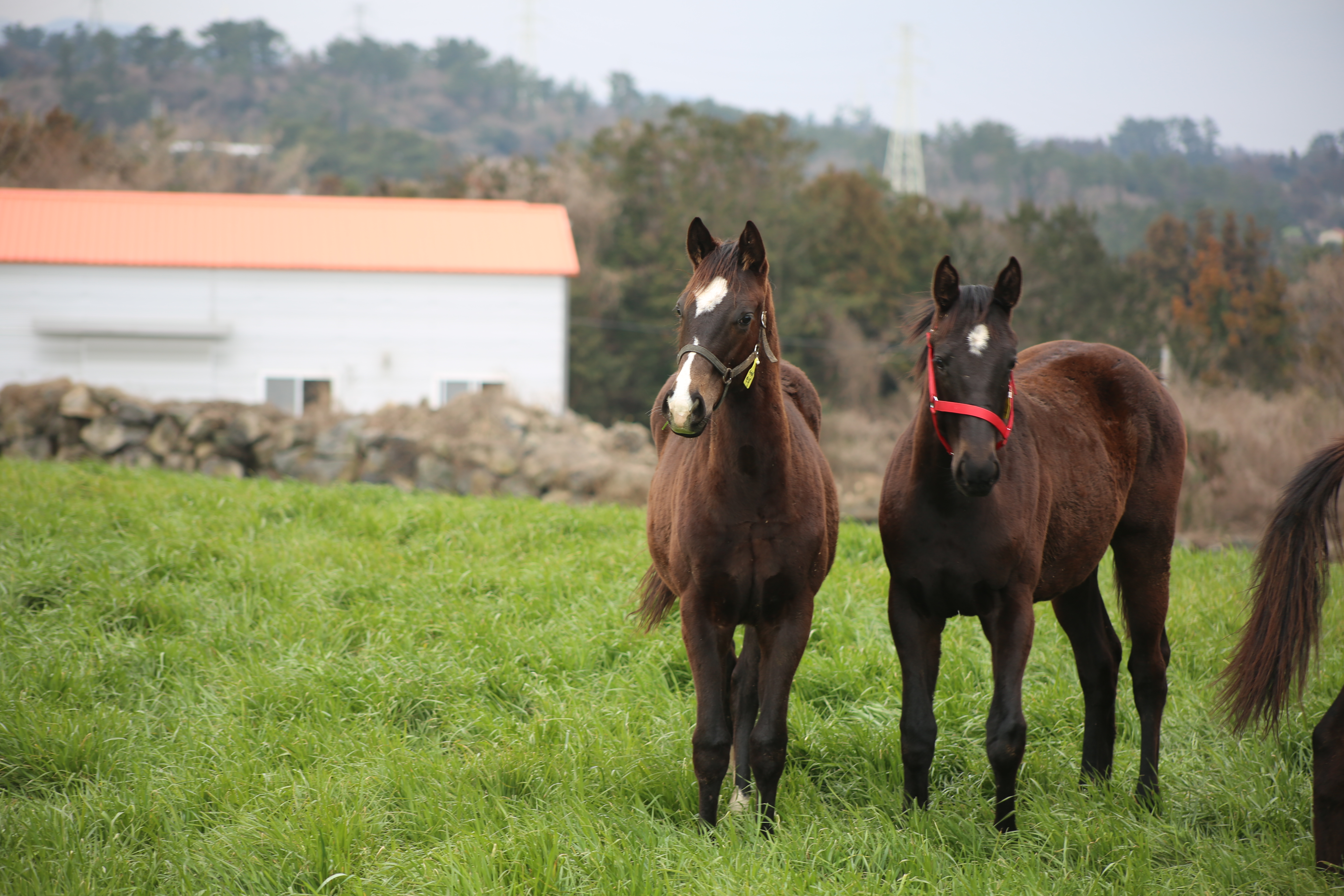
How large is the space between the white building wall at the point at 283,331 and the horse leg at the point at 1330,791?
813 inches

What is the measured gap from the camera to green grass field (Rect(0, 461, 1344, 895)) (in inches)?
123

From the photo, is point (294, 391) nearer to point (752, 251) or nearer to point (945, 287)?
point (752, 251)

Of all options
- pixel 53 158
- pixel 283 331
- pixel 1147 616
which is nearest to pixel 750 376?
pixel 1147 616

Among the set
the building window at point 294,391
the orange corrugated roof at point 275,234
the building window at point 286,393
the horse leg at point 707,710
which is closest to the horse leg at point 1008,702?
the horse leg at point 707,710

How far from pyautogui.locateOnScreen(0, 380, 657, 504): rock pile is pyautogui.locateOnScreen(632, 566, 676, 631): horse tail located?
30.0ft

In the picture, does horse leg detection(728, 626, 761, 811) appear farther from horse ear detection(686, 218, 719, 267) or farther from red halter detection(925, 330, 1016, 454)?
horse ear detection(686, 218, 719, 267)

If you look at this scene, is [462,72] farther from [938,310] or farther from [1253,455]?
[938,310]

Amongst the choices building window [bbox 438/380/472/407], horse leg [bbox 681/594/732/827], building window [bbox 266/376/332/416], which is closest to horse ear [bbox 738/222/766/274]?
horse leg [bbox 681/594/732/827]

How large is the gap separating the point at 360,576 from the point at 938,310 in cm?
435

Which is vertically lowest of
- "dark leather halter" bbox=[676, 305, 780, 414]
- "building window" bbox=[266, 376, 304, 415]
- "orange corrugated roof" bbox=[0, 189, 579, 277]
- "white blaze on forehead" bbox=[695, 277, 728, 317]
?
"building window" bbox=[266, 376, 304, 415]

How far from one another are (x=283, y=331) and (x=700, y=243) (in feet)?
72.4

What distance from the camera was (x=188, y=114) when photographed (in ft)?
195

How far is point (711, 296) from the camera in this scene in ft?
10.5

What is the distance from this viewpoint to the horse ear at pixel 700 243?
3.40 metres
